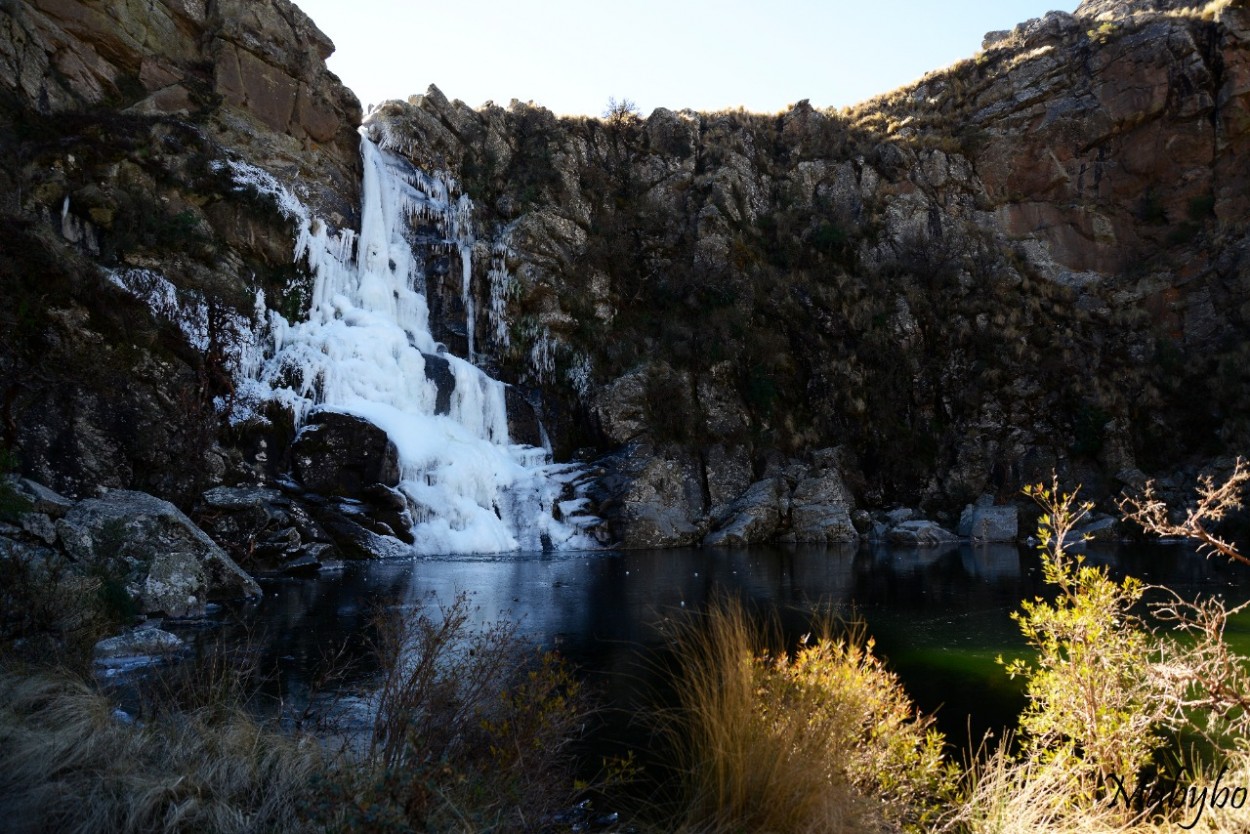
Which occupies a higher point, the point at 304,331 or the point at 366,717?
the point at 304,331

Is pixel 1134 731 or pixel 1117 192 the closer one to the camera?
pixel 1134 731

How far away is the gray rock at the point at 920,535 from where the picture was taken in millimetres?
26422

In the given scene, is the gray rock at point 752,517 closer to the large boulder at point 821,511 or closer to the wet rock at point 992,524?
the large boulder at point 821,511

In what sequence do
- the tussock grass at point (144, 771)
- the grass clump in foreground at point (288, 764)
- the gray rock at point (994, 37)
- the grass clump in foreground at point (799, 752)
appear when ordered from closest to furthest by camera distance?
the grass clump in foreground at point (288, 764)
the tussock grass at point (144, 771)
the grass clump in foreground at point (799, 752)
the gray rock at point (994, 37)

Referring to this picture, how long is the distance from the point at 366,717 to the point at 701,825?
10.3 feet

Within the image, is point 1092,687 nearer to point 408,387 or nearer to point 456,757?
point 456,757

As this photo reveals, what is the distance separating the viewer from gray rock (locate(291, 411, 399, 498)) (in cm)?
2139

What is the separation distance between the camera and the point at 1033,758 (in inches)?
156

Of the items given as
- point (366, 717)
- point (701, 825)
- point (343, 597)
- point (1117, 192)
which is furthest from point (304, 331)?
point (1117, 192)

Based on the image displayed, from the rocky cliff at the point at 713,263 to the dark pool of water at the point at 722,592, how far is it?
16.9 feet

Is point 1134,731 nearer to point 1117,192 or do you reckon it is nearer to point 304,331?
point 304,331

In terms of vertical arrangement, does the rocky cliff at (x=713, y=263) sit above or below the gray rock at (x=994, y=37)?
below

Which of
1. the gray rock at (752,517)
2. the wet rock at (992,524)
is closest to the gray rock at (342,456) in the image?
the gray rock at (752,517)

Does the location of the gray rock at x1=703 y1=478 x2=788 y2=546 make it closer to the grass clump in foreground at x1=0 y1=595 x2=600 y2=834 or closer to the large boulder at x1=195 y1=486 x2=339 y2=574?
the large boulder at x1=195 y1=486 x2=339 y2=574
